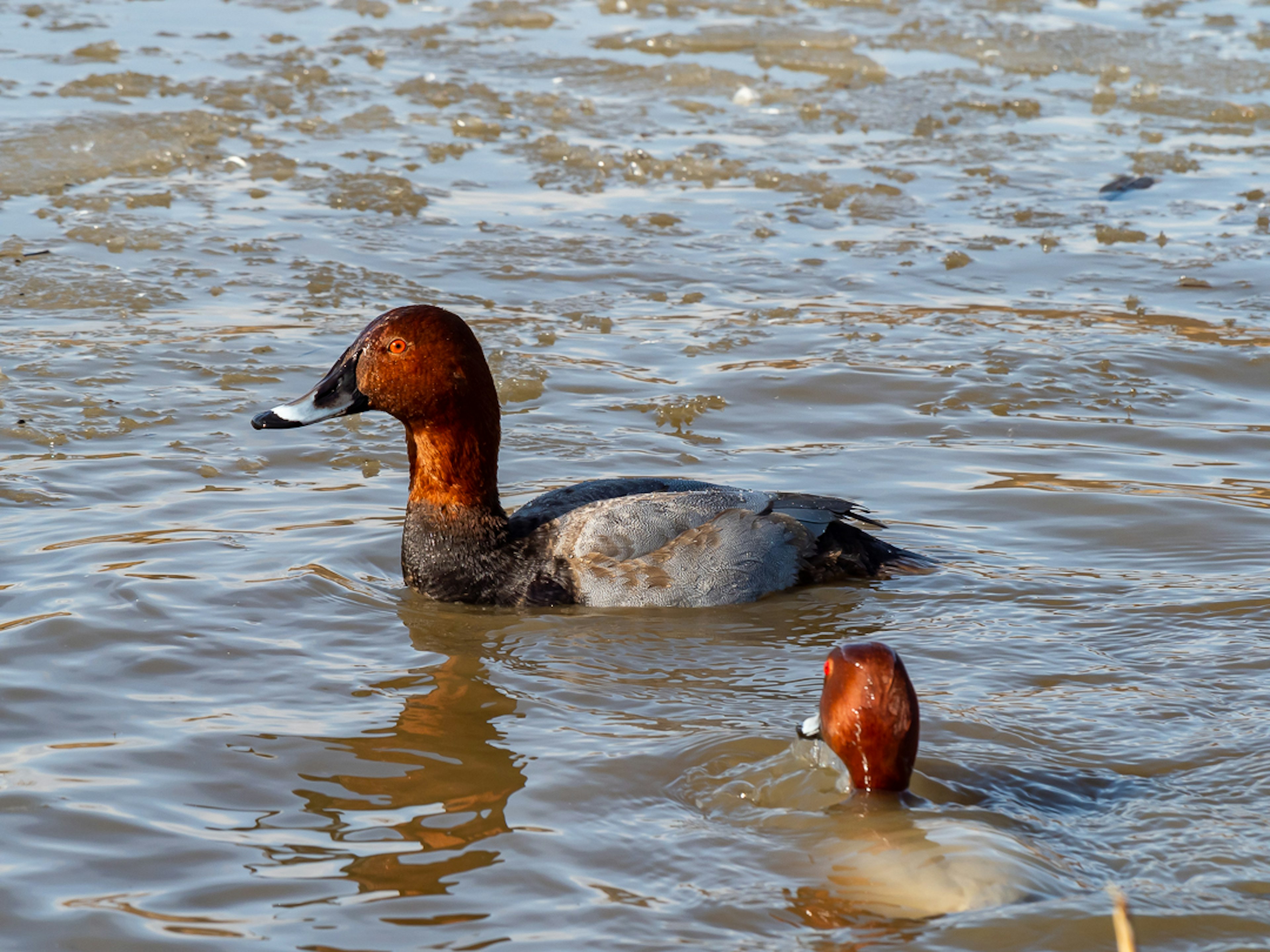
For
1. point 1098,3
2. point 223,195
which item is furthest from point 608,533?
point 1098,3

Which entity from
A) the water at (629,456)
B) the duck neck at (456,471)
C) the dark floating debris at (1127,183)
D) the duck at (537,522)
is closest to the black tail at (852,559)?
the duck at (537,522)

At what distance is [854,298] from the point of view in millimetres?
8891

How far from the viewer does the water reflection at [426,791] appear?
391cm

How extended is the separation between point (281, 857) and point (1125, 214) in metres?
7.93

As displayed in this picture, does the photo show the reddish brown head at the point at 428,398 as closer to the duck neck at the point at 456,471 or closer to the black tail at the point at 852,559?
the duck neck at the point at 456,471

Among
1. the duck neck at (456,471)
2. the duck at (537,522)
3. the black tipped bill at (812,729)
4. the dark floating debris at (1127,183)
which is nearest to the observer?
the black tipped bill at (812,729)

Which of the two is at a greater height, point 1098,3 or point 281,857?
point 1098,3

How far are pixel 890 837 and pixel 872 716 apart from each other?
0.30 metres

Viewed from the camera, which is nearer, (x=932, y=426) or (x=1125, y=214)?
(x=932, y=426)

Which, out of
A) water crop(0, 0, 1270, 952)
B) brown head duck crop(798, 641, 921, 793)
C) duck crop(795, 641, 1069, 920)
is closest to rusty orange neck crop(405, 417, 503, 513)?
water crop(0, 0, 1270, 952)

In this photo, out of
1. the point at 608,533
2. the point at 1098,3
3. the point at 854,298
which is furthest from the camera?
the point at 1098,3

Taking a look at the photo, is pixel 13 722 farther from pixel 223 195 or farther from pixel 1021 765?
pixel 223 195

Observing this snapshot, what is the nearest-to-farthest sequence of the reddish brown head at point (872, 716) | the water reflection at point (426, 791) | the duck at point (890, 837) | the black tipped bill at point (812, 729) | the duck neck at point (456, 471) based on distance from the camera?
the duck at point (890, 837) < the water reflection at point (426, 791) < the reddish brown head at point (872, 716) < the black tipped bill at point (812, 729) < the duck neck at point (456, 471)

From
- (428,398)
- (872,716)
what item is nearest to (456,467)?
(428,398)
